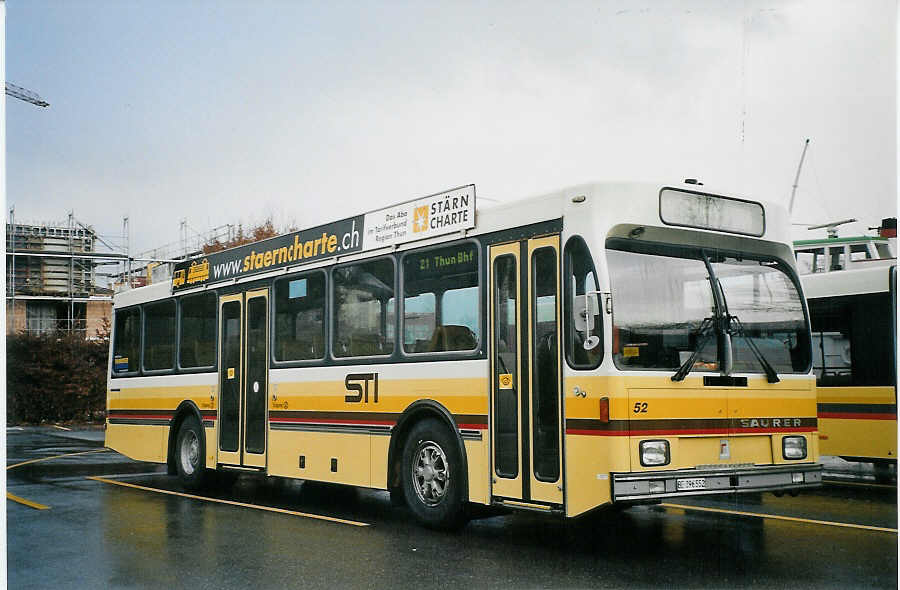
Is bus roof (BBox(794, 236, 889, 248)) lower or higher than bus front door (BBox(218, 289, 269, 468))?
higher

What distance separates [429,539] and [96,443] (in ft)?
57.5

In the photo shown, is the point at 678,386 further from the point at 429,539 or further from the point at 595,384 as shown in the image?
the point at 429,539

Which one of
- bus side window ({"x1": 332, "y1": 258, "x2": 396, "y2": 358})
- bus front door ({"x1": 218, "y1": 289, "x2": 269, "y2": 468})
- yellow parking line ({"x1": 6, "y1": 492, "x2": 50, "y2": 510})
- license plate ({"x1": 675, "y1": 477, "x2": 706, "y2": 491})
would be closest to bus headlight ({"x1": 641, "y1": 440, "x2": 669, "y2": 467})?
license plate ({"x1": 675, "y1": 477, "x2": 706, "y2": 491})

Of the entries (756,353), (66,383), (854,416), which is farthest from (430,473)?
(66,383)

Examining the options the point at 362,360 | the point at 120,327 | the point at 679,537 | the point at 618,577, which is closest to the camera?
the point at 618,577

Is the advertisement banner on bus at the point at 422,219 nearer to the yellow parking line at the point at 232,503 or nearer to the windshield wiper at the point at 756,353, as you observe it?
the windshield wiper at the point at 756,353

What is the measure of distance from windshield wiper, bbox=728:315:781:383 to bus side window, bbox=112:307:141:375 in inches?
374

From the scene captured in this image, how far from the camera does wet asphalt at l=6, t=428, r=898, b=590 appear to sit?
23.0 ft

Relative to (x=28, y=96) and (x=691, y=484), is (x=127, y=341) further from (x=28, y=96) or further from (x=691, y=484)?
(x=691, y=484)

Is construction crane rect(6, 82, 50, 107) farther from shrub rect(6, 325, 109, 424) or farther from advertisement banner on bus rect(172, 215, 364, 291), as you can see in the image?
shrub rect(6, 325, 109, 424)

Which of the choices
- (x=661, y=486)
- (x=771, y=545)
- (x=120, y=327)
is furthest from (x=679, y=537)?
(x=120, y=327)

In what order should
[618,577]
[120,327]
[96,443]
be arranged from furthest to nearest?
[96,443]
[120,327]
[618,577]

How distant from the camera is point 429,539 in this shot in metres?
8.66

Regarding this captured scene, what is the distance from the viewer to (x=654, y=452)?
288 inches
